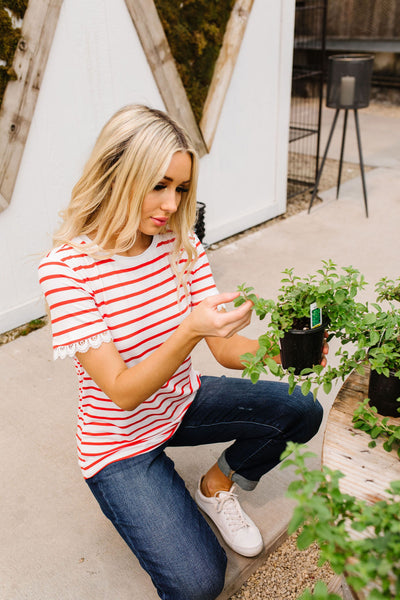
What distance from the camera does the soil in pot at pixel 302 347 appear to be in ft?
4.50

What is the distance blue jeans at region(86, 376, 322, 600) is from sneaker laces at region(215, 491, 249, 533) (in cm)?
6

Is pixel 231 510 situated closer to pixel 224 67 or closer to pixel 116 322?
pixel 116 322

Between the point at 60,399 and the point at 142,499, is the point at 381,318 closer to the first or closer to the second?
the point at 142,499

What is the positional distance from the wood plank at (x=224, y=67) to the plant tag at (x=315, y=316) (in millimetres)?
2691

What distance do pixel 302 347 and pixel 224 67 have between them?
2.92 meters

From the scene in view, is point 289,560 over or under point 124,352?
under

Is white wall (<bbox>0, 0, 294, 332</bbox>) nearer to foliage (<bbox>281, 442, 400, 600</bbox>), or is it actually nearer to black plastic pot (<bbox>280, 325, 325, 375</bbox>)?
black plastic pot (<bbox>280, 325, 325, 375</bbox>)

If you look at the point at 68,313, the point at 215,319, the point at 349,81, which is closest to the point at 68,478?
the point at 68,313

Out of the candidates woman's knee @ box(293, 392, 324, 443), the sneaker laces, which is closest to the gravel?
the sneaker laces

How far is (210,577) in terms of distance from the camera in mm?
1446

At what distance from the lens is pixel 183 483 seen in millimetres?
1613

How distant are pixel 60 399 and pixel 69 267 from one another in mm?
1287

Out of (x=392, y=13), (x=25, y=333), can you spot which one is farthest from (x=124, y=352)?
(x=392, y=13)

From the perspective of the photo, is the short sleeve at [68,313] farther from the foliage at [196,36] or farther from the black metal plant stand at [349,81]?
the black metal plant stand at [349,81]
